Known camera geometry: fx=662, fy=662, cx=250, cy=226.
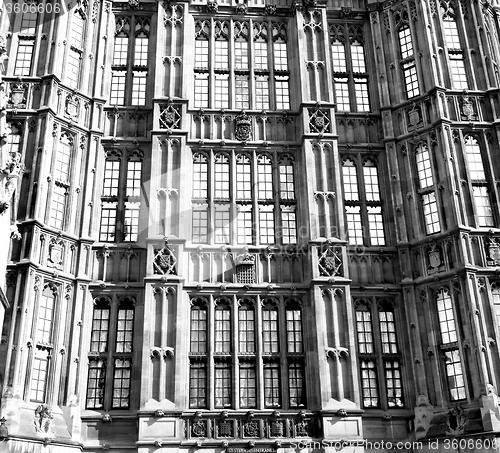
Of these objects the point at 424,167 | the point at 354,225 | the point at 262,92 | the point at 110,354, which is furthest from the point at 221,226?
the point at 424,167

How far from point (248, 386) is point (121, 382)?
14.8ft

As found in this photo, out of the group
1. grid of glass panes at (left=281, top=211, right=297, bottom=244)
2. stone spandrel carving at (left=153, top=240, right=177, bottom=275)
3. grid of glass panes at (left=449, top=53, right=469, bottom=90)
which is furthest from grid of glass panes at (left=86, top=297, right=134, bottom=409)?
grid of glass panes at (left=449, top=53, right=469, bottom=90)

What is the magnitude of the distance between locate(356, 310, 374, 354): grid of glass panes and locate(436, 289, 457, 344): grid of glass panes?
2.58m

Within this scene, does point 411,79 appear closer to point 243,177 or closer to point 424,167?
point 424,167

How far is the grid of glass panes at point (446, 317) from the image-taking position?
2378 cm

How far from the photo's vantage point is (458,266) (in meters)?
24.0

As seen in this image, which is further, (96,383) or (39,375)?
(96,383)

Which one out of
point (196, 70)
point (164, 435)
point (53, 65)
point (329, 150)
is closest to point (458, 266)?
point (329, 150)

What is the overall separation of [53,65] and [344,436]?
1775 centimetres

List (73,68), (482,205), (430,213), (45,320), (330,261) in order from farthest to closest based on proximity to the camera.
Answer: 1. (73,68)
2. (430,213)
3. (482,205)
4. (330,261)
5. (45,320)

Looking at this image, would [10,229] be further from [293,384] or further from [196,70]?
[196,70]

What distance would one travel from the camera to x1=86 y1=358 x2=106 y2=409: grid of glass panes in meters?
23.1

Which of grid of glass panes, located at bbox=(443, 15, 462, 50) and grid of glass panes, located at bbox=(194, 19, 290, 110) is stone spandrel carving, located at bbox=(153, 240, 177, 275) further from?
grid of glass panes, located at bbox=(443, 15, 462, 50)

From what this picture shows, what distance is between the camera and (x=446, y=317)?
24.1 meters
